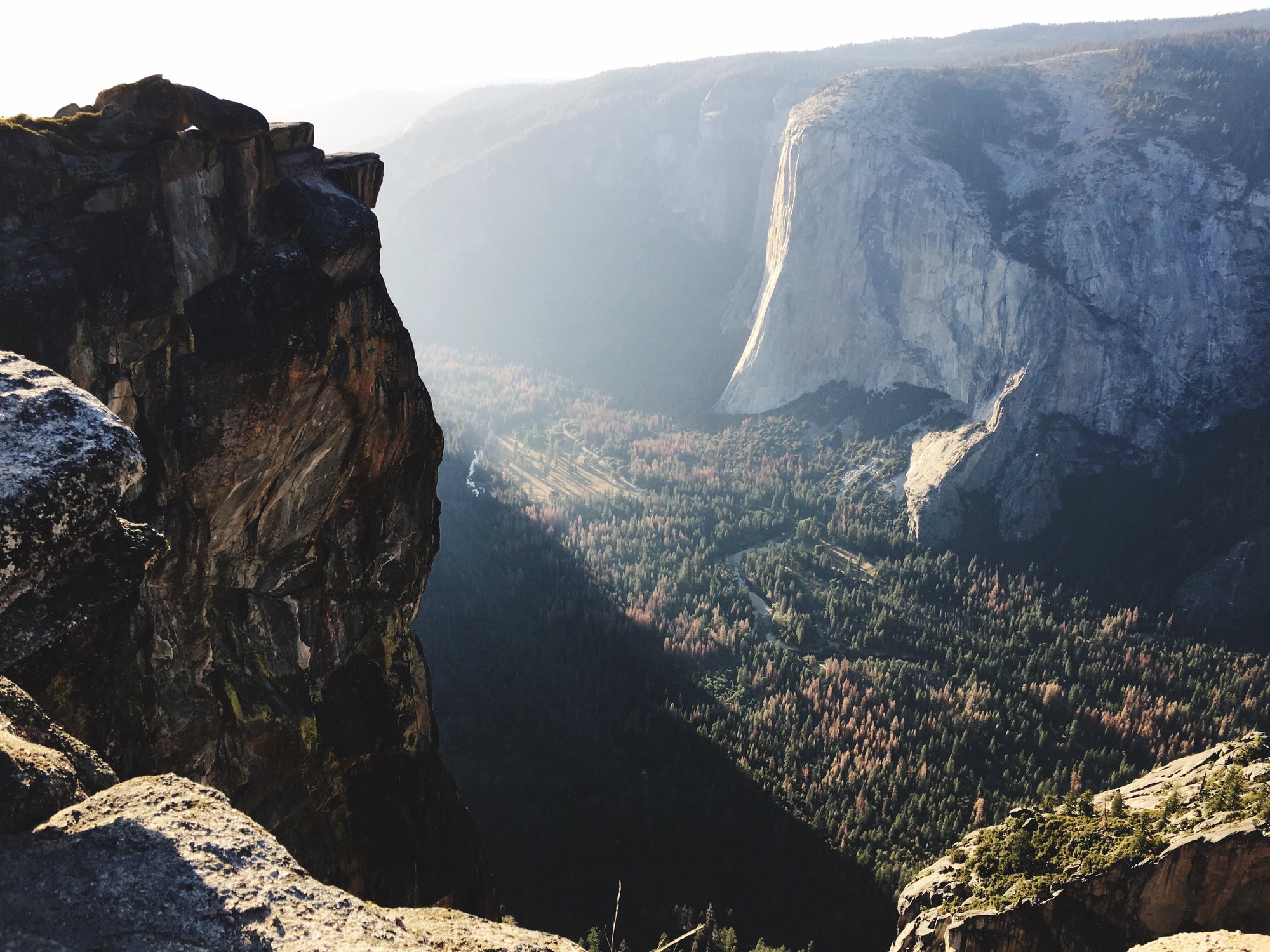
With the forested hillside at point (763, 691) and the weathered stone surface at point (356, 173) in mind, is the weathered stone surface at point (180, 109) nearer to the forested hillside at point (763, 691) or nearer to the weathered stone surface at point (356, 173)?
the weathered stone surface at point (356, 173)

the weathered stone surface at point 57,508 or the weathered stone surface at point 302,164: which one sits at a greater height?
the weathered stone surface at point 302,164

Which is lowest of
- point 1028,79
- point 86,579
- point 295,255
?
point 86,579

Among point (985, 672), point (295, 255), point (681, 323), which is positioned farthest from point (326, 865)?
point (681, 323)


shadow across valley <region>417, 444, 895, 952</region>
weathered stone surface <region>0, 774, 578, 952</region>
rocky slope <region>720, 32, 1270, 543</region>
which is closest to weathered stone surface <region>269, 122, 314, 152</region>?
weathered stone surface <region>0, 774, 578, 952</region>

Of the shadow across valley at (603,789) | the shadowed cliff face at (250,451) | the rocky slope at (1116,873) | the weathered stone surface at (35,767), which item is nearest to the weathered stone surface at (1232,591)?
the shadow across valley at (603,789)

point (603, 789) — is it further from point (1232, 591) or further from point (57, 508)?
point (1232, 591)

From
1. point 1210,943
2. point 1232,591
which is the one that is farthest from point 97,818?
point 1232,591

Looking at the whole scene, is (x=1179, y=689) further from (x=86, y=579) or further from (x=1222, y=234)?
(x=86, y=579)
